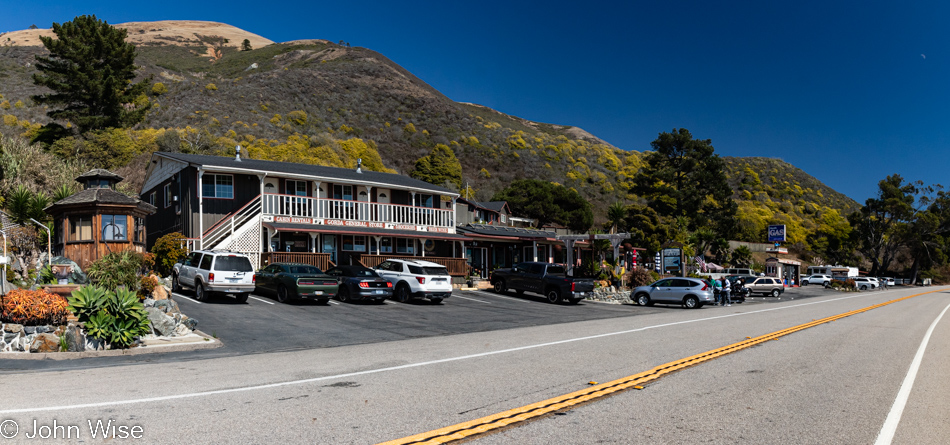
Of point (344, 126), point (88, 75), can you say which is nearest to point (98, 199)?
point (88, 75)

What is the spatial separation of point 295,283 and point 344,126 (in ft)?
190

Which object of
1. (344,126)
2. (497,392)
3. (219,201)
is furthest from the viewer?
(344,126)

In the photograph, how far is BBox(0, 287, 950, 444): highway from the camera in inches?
225

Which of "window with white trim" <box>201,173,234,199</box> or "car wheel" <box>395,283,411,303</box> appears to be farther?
"window with white trim" <box>201,173,234,199</box>

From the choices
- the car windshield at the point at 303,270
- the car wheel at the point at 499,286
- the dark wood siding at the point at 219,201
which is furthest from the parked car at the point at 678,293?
the dark wood siding at the point at 219,201

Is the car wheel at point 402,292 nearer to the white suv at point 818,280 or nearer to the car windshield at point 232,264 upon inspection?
the car windshield at point 232,264

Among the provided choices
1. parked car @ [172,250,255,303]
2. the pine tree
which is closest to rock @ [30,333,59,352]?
parked car @ [172,250,255,303]

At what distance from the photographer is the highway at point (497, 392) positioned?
570 centimetres

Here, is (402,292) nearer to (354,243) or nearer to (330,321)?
(330,321)

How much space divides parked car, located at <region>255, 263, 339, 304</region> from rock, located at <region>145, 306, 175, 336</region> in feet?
22.1

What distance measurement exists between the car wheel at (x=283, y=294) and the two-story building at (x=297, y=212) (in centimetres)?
497

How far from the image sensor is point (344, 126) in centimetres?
7538

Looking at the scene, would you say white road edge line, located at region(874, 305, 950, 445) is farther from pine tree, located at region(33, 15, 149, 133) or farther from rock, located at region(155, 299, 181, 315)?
pine tree, located at region(33, 15, 149, 133)

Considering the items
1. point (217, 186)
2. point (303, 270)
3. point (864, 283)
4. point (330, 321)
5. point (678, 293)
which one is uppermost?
point (217, 186)
